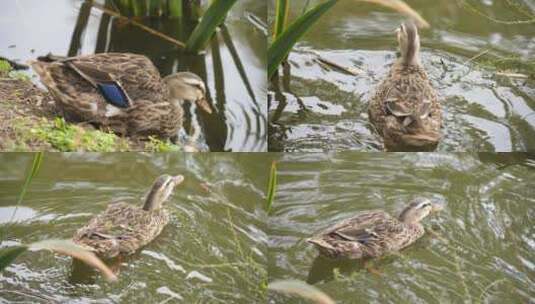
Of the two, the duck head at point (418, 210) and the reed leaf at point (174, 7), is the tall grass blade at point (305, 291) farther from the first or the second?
the reed leaf at point (174, 7)

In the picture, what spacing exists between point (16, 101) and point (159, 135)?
0.40m

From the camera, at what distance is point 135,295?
202cm

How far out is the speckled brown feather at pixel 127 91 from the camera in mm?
2027

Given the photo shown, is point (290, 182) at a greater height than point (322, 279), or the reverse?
point (290, 182)

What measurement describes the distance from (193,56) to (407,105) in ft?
2.06

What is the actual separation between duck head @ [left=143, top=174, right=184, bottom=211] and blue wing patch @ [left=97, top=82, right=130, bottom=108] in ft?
0.78

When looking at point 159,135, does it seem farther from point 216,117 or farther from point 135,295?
point 135,295

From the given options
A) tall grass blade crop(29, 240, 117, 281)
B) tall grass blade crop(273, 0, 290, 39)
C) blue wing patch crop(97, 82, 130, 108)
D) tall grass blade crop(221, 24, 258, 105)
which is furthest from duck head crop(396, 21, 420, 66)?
tall grass blade crop(29, 240, 117, 281)

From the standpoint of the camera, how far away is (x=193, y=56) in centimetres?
214

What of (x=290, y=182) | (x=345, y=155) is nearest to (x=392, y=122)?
(x=345, y=155)

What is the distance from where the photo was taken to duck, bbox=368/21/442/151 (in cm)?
209

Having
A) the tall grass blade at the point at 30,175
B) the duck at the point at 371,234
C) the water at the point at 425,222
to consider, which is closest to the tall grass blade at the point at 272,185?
the water at the point at 425,222

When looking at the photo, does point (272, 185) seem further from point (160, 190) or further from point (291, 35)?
point (291, 35)

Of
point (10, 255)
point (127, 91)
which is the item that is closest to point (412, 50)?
point (127, 91)
